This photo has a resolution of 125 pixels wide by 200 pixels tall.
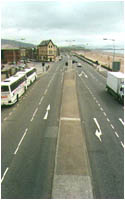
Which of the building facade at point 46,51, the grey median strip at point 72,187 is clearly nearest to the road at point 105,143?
the grey median strip at point 72,187

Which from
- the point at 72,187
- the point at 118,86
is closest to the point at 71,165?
the point at 72,187

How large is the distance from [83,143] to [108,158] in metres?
2.42

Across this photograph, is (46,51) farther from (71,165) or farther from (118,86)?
(71,165)

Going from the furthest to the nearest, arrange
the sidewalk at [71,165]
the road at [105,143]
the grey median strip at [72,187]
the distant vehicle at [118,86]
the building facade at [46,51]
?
the building facade at [46,51]
the distant vehicle at [118,86]
the road at [105,143]
the sidewalk at [71,165]
the grey median strip at [72,187]

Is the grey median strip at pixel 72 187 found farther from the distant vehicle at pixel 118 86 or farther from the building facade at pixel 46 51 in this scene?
the building facade at pixel 46 51

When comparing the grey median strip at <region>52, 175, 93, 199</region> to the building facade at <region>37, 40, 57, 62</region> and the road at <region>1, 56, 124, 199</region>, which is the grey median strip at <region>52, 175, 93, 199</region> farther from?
the building facade at <region>37, 40, 57, 62</region>

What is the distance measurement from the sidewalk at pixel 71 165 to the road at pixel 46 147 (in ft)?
1.70

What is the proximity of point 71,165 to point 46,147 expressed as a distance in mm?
3647

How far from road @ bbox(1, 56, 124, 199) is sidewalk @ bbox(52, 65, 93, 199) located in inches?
20.4

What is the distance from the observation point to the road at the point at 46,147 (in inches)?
452

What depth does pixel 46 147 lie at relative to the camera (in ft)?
52.5

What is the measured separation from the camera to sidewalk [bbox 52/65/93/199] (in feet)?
34.5

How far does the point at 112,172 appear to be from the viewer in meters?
12.9

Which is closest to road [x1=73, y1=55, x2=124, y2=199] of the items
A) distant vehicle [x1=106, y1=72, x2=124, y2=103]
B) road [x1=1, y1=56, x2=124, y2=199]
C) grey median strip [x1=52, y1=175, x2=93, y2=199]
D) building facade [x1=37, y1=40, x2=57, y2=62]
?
road [x1=1, y1=56, x2=124, y2=199]
